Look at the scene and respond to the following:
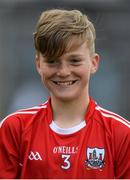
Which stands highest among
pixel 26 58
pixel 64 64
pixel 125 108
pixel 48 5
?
pixel 64 64

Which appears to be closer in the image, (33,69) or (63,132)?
(63,132)

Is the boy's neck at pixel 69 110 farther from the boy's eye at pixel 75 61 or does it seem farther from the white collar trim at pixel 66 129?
the boy's eye at pixel 75 61

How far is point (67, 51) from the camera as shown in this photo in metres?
2.95

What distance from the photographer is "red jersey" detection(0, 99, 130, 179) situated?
9.69 feet

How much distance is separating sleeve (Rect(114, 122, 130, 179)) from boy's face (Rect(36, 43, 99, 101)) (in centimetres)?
24

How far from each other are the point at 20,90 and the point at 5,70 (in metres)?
0.29

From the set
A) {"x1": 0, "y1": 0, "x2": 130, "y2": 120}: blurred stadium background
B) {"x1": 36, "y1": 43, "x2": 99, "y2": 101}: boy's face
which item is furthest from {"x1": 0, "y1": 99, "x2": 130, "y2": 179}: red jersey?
{"x1": 0, "y1": 0, "x2": 130, "y2": 120}: blurred stadium background

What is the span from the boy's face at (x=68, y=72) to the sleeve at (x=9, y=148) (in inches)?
8.6

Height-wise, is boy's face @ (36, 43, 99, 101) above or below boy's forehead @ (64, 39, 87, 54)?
below

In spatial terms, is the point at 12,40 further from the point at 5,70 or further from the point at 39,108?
the point at 39,108

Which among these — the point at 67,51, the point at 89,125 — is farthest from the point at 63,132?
the point at 67,51

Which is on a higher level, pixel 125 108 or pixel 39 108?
pixel 39 108

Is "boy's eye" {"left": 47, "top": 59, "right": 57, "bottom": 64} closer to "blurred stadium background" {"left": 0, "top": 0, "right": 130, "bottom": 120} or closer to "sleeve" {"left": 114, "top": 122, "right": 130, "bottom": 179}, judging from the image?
"sleeve" {"left": 114, "top": 122, "right": 130, "bottom": 179}

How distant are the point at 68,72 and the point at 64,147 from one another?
31 centimetres
